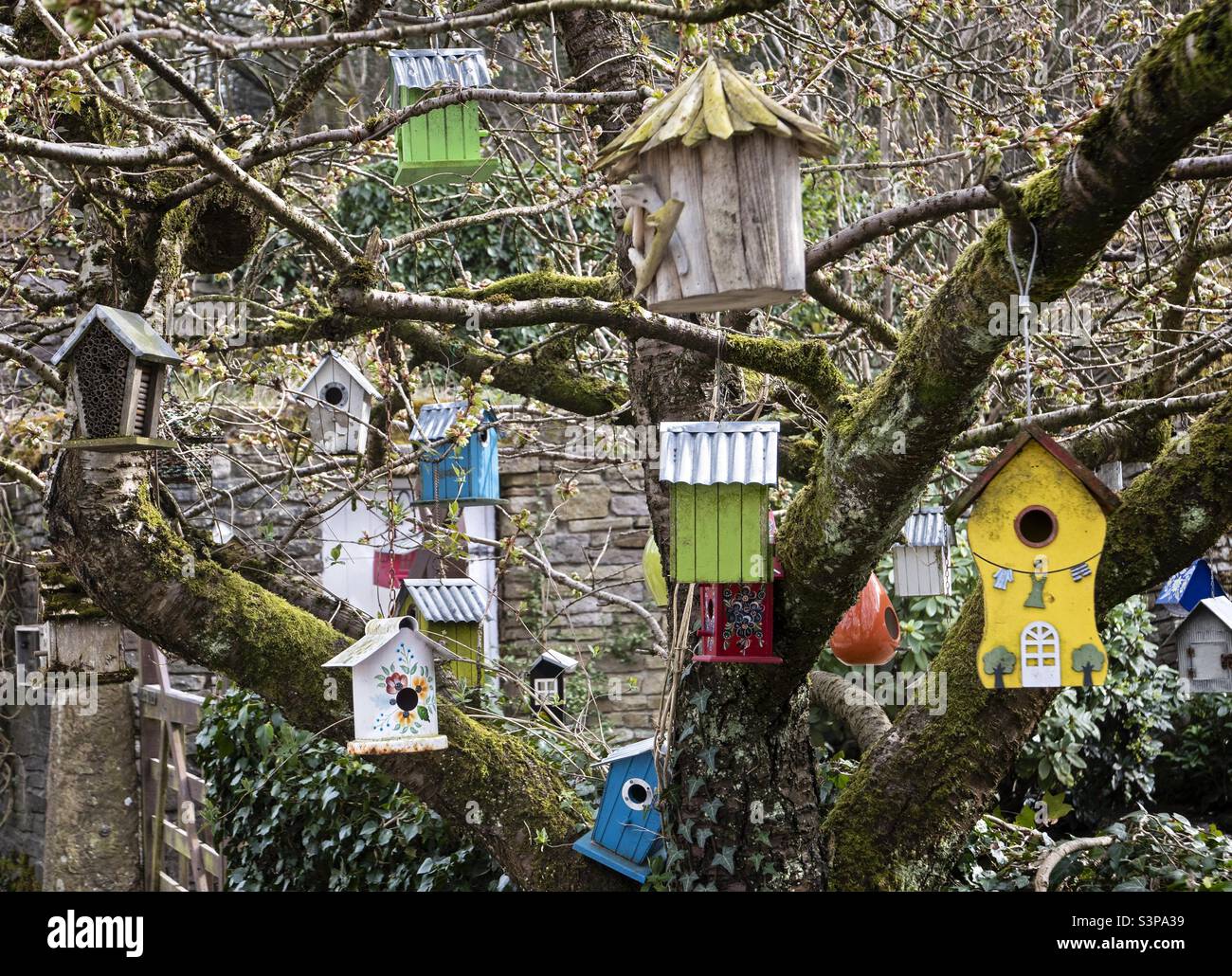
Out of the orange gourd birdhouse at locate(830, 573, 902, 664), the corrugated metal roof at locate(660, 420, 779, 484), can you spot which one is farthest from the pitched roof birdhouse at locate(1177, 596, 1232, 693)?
the corrugated metal roof at locate(660, 420, 779, 484)

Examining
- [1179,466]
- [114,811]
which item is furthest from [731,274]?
[114,811]

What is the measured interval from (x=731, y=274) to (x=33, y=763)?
8.15 metres

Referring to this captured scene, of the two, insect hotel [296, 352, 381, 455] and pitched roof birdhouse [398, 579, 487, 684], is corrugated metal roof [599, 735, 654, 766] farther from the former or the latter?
insect hotel [296, 352, 381, 455]

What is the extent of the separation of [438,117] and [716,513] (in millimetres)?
1537

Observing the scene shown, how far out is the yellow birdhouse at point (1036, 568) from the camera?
2.65 m

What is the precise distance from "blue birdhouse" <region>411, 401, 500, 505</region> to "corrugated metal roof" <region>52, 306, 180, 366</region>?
0.99m

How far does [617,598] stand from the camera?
455cm

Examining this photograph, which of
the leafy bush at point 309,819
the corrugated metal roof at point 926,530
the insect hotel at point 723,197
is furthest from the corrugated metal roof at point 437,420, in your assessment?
the insect hotel at point 723,197

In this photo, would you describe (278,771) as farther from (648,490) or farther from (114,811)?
(648,490)

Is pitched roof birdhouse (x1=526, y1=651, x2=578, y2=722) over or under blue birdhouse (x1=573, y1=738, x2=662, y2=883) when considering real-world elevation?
over

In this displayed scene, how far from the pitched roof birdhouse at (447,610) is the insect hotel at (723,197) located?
1972 millimetres

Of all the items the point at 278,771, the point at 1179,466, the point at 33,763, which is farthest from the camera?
the point at 33,763

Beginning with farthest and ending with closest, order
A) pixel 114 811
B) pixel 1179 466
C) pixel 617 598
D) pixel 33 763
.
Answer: pixel 33 763 → pixel 114 811 → pixel 617 598 → pixel 1179 466

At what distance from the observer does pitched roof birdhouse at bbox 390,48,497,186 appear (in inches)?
141
